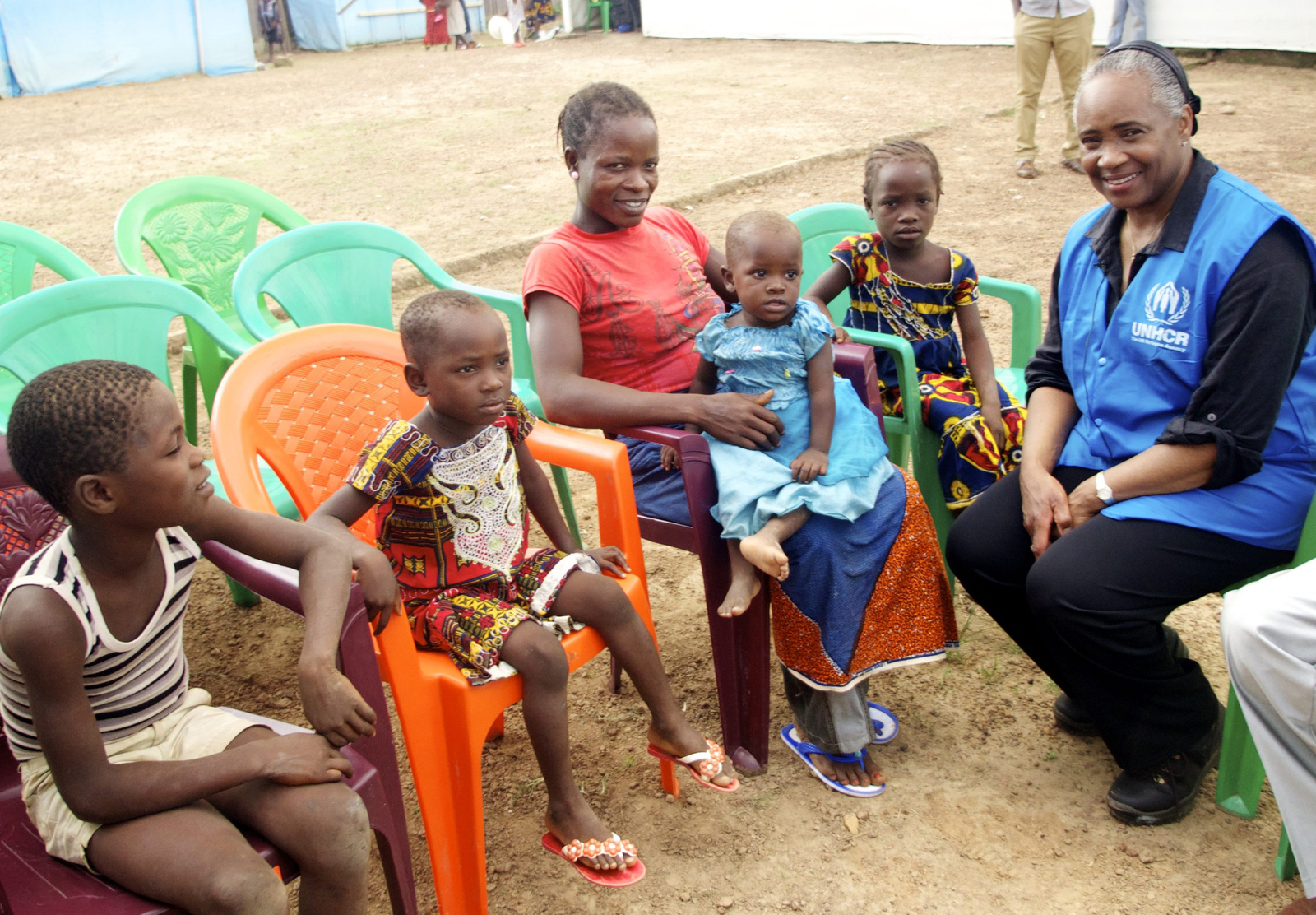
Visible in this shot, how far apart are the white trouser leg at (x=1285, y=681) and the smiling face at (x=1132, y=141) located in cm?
86

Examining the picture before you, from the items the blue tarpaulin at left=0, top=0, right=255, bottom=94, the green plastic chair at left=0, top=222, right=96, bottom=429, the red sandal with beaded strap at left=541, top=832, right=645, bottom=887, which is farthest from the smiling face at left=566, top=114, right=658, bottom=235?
Answer: the blue tarpaulin at left=0, top=0, right=255, bottom=94

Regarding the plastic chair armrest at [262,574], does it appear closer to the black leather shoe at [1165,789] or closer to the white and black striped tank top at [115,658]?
the white and black striped tank top at [115,658]

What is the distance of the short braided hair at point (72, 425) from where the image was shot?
1.56 meters

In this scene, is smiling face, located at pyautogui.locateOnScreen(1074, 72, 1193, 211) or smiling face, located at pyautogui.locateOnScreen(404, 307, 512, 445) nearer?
smiling face, located at pyautogui.locateOnScreen(404, 307, 512, 445)

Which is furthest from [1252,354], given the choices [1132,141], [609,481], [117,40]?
[117,40]

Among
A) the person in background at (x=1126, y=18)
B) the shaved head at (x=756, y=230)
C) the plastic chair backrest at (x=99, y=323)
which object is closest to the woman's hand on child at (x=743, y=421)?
the shaved head at (x=756, y=230)

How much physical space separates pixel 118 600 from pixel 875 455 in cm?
162

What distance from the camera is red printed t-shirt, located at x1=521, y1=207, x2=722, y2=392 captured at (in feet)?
8.78

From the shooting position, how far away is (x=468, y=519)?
222 cm

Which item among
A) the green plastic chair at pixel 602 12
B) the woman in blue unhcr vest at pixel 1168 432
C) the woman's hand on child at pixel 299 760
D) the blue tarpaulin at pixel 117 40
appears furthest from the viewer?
the green plastic chair at pixel 602 12

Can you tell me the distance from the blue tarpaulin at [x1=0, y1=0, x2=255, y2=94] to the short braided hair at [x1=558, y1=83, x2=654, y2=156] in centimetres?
1667

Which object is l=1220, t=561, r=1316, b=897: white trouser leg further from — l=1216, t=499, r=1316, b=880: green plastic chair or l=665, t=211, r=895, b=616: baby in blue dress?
l=665, t=211, r=895, b=616: baby in blue dress

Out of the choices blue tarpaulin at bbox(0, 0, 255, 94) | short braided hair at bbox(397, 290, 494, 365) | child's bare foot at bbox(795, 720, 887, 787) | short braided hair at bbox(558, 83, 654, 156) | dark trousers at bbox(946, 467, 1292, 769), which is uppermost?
blue tarpaulin at bbox(0, 0, 255, 94)

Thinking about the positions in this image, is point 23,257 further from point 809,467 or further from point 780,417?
point 809,467
